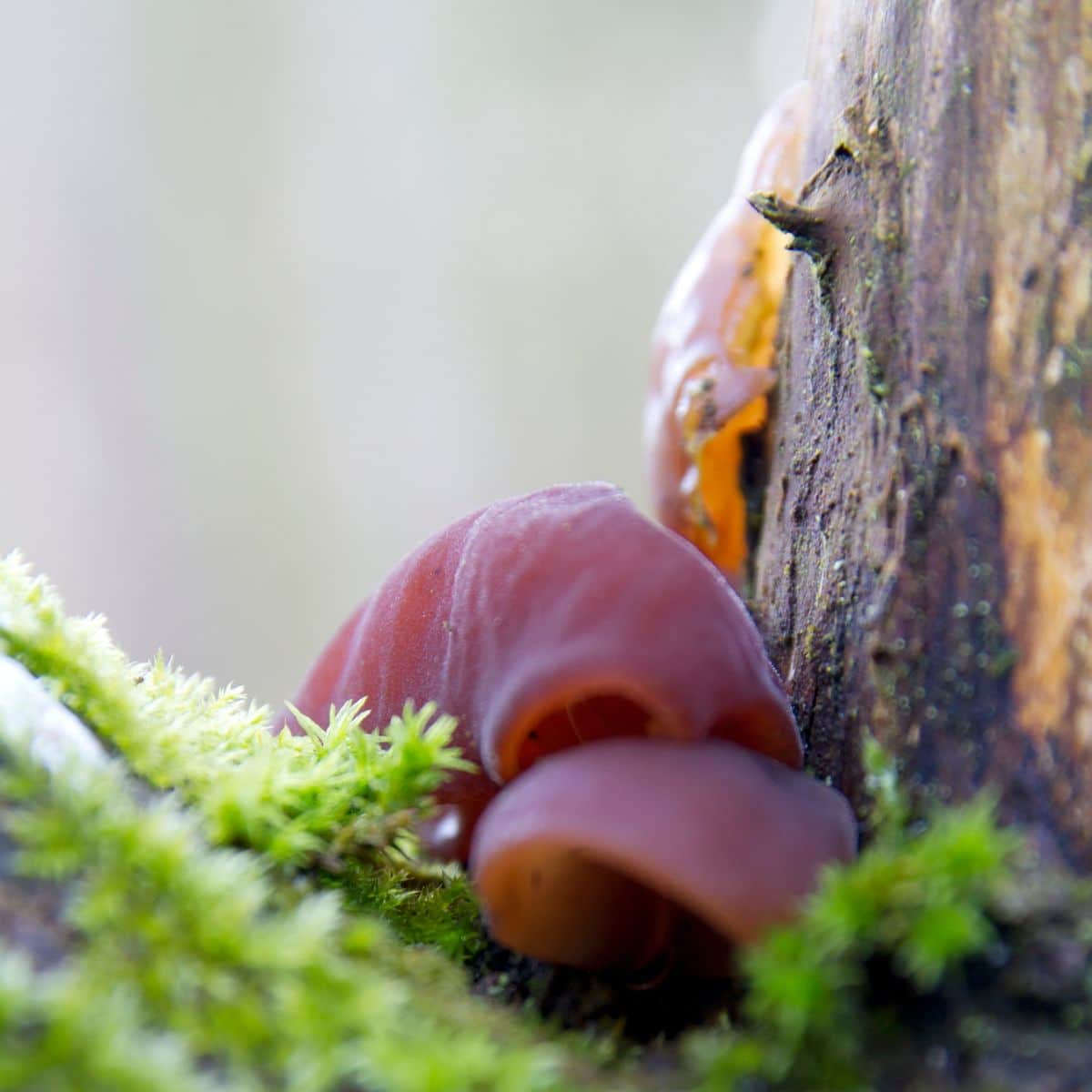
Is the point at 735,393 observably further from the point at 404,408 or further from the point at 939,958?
the point at 404,408

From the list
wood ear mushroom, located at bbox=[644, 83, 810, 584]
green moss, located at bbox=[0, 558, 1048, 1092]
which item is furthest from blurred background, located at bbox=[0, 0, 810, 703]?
green moss, located at bbox=[0, 558, 1048, 1092]

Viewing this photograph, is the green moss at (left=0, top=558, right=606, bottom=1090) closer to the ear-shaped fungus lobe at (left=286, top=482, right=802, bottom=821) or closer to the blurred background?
the ear-shaped fungus lobe at (left=286, top=482, right=802, bottom=821)

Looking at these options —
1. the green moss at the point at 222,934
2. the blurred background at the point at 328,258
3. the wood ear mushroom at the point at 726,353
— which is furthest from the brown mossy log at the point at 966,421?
the blurred background at the point at 328,258

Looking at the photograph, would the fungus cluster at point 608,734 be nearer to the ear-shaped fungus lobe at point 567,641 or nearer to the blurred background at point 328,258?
the ear-shaped fungus lobe at point 567,641

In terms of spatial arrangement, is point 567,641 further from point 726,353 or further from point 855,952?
point 726,353

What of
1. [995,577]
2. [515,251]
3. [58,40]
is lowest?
[995,577]

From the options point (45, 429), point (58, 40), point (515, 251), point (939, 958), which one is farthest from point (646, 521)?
point (58, 40)

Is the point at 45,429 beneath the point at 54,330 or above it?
beneath
